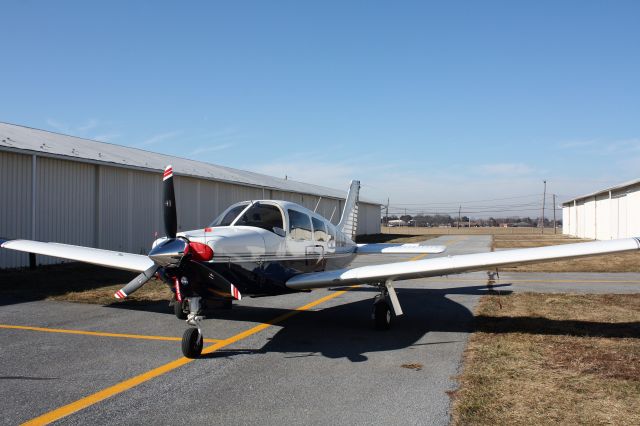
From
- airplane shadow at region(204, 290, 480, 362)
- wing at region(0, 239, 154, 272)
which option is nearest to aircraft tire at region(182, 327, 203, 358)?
airplane shadow at region(204, 290, 480, 362)

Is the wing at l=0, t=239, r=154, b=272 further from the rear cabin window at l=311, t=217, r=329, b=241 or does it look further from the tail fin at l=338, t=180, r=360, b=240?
the tail fin at l=338, t=180, r=360, b=240

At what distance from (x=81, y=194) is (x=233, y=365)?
49.2ft

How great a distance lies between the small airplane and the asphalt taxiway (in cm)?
64

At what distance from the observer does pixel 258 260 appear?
778cm

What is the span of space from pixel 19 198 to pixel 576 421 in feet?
56.6

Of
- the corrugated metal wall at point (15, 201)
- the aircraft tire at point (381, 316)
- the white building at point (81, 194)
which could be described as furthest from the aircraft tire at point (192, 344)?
the corrugated metal wall at point (15, 201)

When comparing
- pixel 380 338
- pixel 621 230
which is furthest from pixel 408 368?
pixel 621 230

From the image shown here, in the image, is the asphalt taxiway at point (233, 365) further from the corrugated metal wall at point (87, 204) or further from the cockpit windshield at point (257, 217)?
the corrugated metal wall at point (87, 204)

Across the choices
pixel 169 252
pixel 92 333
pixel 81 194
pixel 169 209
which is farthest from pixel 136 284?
pixel 81 194

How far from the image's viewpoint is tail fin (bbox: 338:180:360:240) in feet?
46.3

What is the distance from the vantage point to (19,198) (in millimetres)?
16250

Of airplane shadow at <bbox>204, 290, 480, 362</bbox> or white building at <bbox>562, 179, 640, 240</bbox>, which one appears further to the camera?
white building at <bbox>562, 179, 640, 240</bbox>

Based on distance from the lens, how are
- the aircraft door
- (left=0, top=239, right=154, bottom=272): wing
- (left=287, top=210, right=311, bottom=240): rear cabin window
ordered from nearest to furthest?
1. (left=287, top=210, right=311, bottom=240): rear cabin window
2. (left=0, top=239, right=154, bottom=272): wing
3. the aircraft door

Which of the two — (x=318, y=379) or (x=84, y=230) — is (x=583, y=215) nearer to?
(x=84, y=230)
